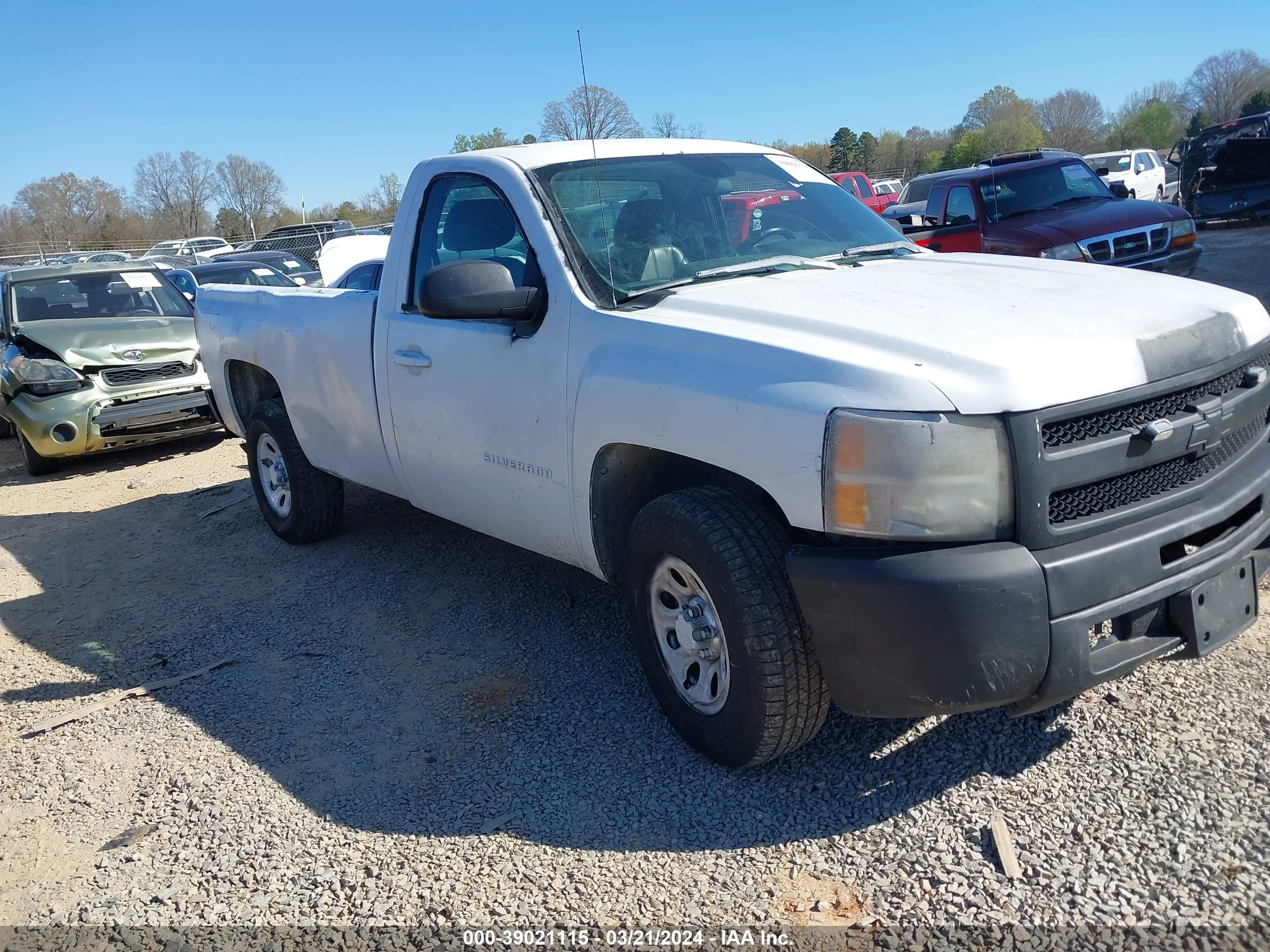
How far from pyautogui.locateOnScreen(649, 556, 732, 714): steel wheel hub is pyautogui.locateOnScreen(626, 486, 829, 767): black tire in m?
0.07

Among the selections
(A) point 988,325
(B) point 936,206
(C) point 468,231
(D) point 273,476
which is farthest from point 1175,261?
(D) point 273,476

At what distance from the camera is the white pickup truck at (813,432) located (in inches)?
97.3

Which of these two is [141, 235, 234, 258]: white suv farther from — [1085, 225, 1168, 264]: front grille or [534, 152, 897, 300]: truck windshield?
[534, 152, 897, 300]: truck windshield

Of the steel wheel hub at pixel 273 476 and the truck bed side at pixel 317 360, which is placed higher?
the truck bed side at pixel 317 360

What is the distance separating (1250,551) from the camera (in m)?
2.85

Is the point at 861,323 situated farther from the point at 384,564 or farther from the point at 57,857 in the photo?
the point at 384,564

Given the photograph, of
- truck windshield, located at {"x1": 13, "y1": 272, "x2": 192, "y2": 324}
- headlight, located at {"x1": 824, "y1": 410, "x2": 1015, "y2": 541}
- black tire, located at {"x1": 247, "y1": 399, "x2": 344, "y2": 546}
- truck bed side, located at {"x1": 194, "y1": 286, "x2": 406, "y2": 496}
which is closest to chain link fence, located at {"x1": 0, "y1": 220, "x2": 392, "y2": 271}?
truck windshield, located at {"x1": 13, "y1": 272, "x2": 192, "y2": 324}

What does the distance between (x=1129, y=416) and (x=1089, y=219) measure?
7.72 metres

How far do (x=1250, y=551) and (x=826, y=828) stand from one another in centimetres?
143

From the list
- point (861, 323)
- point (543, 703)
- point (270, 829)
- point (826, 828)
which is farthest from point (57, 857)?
point (861, 323)

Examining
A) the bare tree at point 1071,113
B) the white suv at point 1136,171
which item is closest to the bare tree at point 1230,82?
the bare tree at point 1071,113

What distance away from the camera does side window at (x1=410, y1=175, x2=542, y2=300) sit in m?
3.79

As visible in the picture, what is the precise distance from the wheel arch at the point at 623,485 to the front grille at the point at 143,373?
7.11m

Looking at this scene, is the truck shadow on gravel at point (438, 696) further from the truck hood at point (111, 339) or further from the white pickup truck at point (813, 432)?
the truck hood at point (111, 339)
